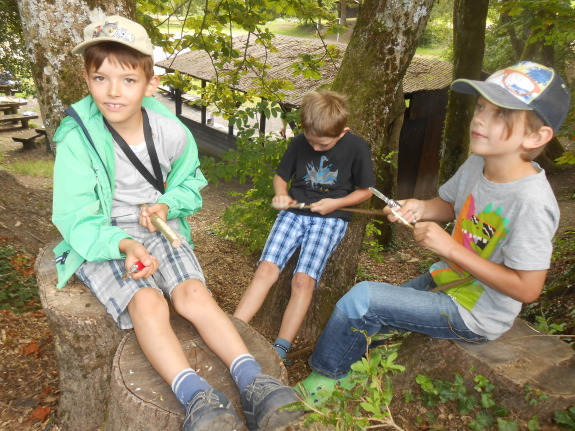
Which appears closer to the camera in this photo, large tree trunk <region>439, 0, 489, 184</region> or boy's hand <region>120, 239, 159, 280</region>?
boy's hand <region>120, 239, 159, 280</region>

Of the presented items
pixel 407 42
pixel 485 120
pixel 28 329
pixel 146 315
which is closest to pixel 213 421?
pixel 146 315

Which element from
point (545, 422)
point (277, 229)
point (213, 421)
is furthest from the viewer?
point (277, 229)

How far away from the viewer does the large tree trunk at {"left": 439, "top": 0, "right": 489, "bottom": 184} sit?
25.0 feet

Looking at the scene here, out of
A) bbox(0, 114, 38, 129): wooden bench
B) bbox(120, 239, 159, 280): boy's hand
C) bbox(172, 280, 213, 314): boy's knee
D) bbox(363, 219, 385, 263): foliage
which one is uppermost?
bbox(120, 239, 159, 280): boy's hand

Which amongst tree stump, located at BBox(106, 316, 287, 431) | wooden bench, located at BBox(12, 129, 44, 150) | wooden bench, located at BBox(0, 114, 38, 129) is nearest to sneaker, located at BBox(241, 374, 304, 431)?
tree stump, located at BBox(106, 316, 287, 431)

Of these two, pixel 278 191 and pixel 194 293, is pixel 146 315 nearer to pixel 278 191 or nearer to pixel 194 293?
pixel 194 293

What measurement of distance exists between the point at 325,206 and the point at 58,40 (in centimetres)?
201

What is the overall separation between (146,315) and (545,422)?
193cm

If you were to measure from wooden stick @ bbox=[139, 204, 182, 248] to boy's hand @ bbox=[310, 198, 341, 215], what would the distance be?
41.8 inches

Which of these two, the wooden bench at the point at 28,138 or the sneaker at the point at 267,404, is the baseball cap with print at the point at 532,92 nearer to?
the sneaker at the point at 267,404

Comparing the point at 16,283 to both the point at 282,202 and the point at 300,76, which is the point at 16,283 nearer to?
the point at 282,202

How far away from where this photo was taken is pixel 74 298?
8.20 feet

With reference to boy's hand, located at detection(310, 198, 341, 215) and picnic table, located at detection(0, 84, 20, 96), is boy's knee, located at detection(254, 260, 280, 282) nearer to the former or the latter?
boy's hand, located at detection(310, 198, 341, 215)

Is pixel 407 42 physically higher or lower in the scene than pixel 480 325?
higher
